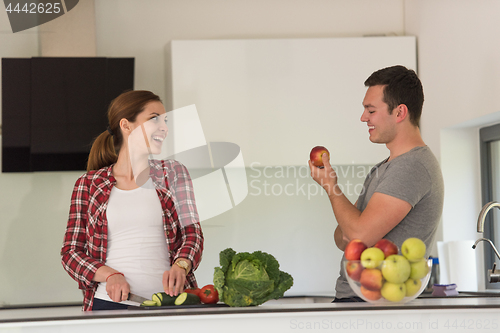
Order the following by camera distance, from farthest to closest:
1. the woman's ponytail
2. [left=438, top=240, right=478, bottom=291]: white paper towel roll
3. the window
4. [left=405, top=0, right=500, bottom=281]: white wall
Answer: the window, [left=438, top=240, right=478, bottom=291]: white paper towel roll, [left=405, top=0, right=500, bottom=281]: white wall, the woman's ponytail

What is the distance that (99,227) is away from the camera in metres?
1.59

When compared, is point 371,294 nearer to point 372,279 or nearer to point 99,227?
point 372,279

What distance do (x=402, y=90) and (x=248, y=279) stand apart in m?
0.64

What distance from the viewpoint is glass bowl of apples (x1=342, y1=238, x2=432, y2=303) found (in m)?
1.12

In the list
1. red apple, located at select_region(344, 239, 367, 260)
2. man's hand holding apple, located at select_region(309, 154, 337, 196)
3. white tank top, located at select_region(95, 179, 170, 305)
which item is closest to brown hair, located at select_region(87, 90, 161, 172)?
white tank top, located at select_region(95, 179, 170, 305)

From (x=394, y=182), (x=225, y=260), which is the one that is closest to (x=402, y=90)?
(x=394, y=182)

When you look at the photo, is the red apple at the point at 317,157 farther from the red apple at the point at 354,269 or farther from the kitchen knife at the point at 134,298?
the kitchen knife at the point at 134,298

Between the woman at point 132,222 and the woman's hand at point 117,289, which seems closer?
the woman's hand at point 117,289

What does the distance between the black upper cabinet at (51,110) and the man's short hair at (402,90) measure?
152 centimetres

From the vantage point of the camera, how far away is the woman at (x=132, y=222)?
1.56 meters

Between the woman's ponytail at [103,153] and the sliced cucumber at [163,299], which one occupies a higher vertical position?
the woman's ponytail at [103,153]

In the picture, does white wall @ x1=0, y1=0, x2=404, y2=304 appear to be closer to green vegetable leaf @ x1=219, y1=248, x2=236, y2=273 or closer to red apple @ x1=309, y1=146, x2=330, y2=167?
red apple @ x1=309, y1=146, x2=330, y2=167

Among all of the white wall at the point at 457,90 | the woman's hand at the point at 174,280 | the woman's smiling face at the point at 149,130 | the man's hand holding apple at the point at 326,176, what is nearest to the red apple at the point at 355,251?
the man's hand holding apple at the point at 326,176

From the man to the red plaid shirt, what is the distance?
42 cm
